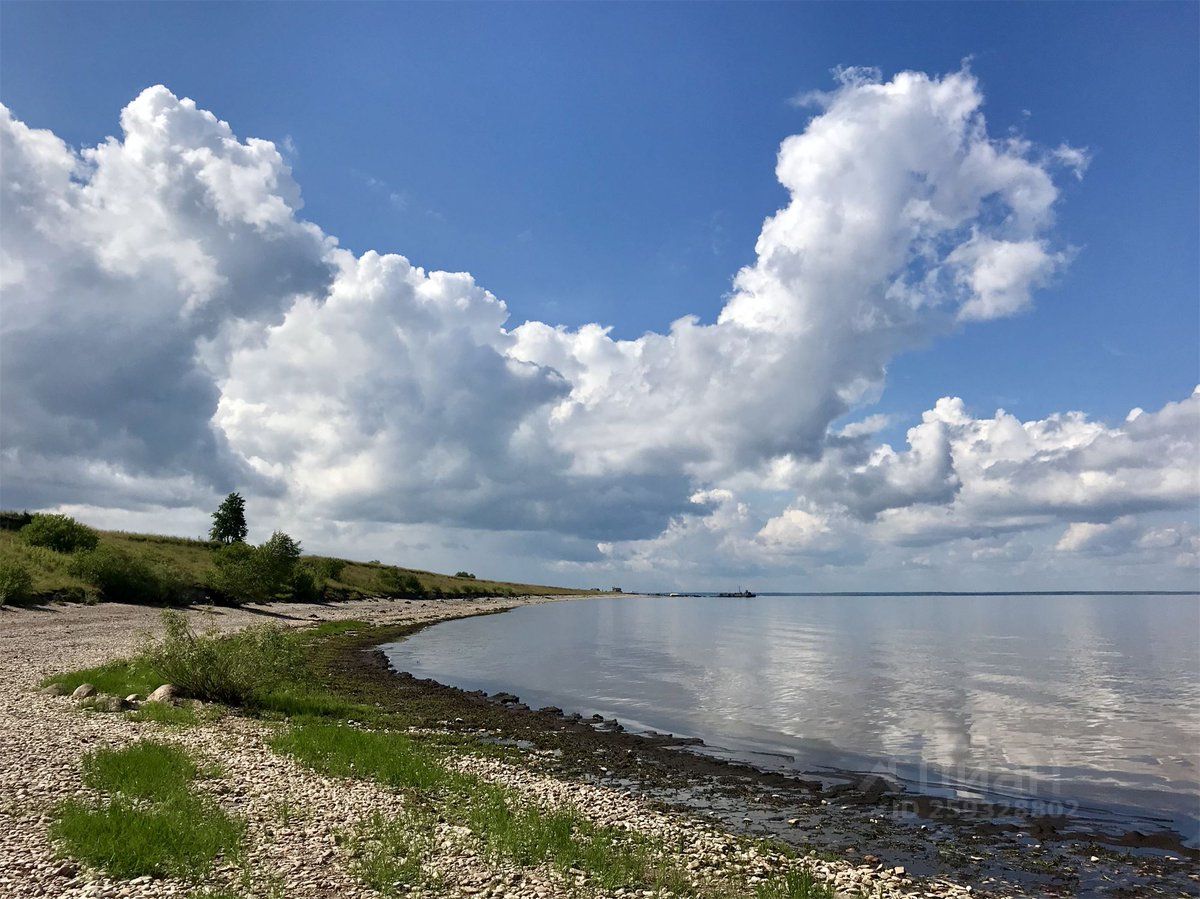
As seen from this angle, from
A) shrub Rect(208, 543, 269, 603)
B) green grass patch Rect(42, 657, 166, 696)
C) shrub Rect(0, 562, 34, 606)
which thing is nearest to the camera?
green grass patch Rect(42, 657, 166, 696)

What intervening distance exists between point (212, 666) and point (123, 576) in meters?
60.5

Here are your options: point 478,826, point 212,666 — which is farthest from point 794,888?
point 212,666

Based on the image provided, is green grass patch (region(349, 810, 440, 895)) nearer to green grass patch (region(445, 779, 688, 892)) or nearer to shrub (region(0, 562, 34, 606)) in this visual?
green grass patch (region(445, 779, 688, 892))

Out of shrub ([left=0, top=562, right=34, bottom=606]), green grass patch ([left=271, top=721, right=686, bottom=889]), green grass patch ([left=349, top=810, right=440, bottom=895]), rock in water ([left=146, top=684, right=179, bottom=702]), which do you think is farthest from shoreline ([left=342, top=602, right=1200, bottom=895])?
shrub ([left=0, top=562, right=34, bottom=606])

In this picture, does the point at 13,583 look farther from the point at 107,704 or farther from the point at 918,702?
the point at 918,702

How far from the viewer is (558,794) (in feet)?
64.6

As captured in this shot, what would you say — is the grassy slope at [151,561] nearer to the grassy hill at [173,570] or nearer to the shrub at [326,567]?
the grassy hill at [173,570]

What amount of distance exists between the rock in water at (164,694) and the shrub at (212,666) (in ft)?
1.64

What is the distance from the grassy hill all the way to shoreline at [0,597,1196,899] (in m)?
41.5

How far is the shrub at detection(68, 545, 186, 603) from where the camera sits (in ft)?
246

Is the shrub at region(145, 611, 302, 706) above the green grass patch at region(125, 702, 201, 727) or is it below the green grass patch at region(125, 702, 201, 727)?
above

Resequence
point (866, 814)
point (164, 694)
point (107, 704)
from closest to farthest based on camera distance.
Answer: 1. point (866, 814)
2. point (107, 704)
3. point (164, 694)

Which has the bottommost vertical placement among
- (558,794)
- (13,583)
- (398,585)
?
(398,585)

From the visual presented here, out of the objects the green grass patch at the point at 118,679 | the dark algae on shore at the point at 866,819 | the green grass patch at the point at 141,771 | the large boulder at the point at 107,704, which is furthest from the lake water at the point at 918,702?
the large boulder at the point at 107,704
